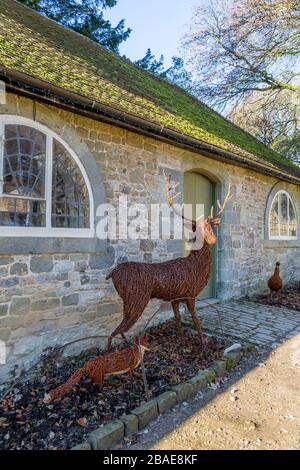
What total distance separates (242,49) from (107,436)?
1308cm

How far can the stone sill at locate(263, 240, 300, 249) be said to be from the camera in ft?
28.1

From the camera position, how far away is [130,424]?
2.71 metres

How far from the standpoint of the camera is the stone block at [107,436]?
2.47 metres

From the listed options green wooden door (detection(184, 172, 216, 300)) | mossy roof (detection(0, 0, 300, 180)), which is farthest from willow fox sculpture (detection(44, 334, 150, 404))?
green wooden door (detection(184, 172, 216, 300))

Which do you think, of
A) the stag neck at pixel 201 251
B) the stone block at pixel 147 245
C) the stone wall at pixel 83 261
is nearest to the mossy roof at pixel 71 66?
the stone wall at pixel 83 261

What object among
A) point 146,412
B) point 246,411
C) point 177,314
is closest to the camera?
point 146,412

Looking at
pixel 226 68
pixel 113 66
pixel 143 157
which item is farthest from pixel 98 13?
pixel 143 157

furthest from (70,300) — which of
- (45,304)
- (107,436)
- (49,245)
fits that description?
(107,436)

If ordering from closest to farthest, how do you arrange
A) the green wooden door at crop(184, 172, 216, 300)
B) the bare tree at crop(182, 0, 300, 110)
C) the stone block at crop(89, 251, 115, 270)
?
the stone block at crop(89, 251, 115, 270)
the green wooden door at crop(184, 172, 216, 300)
the bare tree at crop(182, 0, 300, 110)

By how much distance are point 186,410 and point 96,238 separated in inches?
95.3

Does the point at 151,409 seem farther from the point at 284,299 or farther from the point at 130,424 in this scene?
the point at 284,299

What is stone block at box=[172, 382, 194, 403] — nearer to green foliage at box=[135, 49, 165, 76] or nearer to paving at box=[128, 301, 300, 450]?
paving at box=[128, 301, 300, 450]

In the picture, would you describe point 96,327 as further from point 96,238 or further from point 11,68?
point 11,68

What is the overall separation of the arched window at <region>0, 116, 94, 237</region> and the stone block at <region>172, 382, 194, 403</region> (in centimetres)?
226
